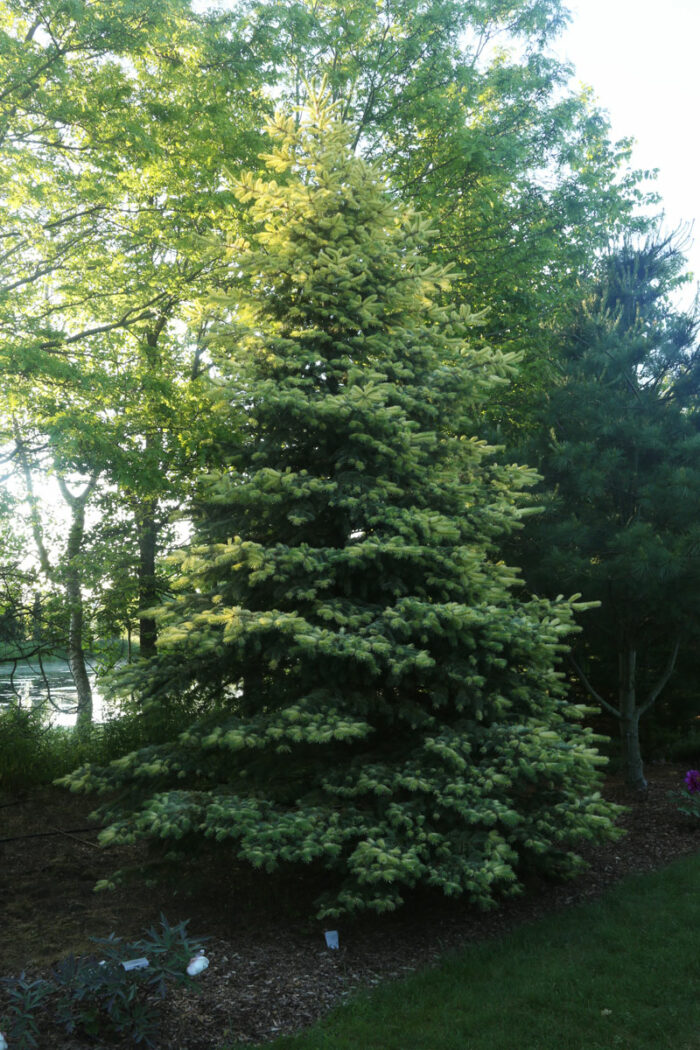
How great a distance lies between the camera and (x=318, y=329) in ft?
19.8

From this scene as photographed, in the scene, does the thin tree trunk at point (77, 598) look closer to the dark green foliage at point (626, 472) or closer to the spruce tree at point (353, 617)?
the spruce tree at point (353, 617)

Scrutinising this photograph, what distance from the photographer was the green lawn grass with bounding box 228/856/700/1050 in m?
4.02

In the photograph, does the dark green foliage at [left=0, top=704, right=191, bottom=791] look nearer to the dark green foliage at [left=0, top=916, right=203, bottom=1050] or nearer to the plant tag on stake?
the plant tag on stake

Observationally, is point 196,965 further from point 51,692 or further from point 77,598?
point 51,692

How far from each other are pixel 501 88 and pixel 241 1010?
39.6 feet

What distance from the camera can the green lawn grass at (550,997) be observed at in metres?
4.02

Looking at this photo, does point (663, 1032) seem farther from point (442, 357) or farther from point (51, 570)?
point (51, 570)

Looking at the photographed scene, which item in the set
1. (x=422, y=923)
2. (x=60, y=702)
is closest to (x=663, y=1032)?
(x=422, y=923)

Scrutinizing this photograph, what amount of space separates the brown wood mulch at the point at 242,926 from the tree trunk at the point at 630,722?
1.22 m

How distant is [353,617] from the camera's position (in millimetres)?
5199

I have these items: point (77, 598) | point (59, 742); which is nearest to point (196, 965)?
point (59, 742)

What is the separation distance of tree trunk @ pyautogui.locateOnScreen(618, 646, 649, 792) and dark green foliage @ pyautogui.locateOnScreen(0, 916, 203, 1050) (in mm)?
6223

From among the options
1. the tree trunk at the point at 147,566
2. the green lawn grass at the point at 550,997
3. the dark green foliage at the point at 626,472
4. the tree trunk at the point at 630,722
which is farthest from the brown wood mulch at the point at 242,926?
the tree trunk at the point at 147,566

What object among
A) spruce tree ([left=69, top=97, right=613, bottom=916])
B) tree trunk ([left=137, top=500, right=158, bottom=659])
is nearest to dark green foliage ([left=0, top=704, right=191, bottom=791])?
tree trunk ([left=137, top=500, right=158, bottom=659])
